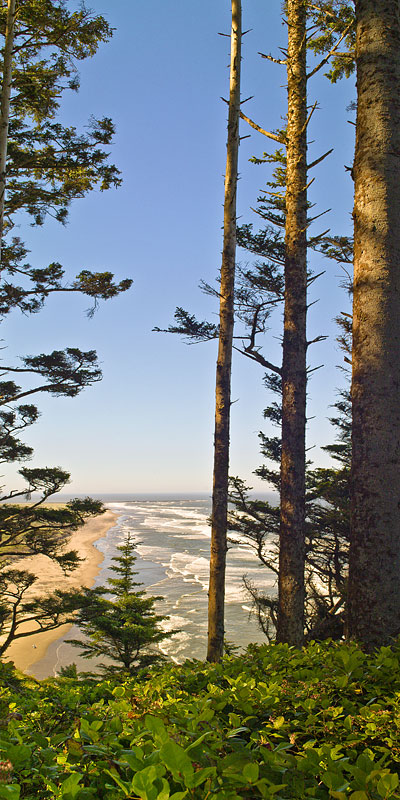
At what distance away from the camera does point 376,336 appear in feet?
11.7

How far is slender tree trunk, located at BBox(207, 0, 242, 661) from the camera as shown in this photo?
7684 millimetres

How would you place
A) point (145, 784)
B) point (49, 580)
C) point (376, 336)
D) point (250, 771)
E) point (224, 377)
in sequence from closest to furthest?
point (145, 784) → point (250, 771) → point (376, 336) → point (224, 377) → point (49, 580)

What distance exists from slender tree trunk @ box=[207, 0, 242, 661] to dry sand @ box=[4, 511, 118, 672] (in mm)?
4809

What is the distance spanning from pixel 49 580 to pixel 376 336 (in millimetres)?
28630

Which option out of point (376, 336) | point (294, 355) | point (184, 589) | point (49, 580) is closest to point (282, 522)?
point (294, 355)

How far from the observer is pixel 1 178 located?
727cm

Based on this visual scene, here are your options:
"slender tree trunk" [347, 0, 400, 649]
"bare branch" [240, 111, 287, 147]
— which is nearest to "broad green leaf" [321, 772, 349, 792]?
"slender tree trunk" [347, 0, 400, 649]

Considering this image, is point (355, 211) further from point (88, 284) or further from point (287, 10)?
point (88, 284)

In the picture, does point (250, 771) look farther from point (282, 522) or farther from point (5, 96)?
point (5, 96)

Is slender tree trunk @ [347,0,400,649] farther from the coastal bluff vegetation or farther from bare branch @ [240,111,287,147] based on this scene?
bare branch @ [240,111,287,147]

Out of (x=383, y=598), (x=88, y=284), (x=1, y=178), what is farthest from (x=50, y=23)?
(x=383, y=598)

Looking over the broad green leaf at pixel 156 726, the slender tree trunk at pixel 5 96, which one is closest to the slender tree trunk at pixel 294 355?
the slender tree trunk at pixel 5 96

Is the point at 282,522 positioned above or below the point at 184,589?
above

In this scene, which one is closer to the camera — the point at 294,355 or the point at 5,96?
the point at 294,355
